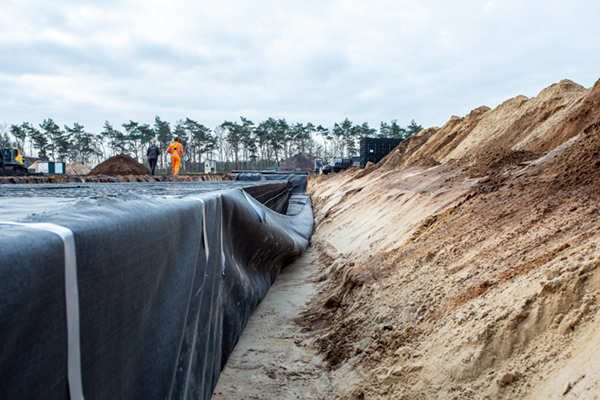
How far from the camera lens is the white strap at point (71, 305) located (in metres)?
0.88

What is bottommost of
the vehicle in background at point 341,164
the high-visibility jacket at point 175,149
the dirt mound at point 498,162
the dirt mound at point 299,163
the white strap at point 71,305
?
the white strap at point 71,305

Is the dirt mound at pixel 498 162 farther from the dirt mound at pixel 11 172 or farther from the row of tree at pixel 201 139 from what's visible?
the row of tree at pixel 201 139

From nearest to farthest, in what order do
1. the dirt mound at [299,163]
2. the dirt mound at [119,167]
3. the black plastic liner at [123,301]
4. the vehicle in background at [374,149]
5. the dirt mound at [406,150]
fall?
the black plastic liner at [123,301], the dirt mound at [406,150], the dirt mound at [119,167], the vehicle in background at [374,149], the dirt mound at [299,163]

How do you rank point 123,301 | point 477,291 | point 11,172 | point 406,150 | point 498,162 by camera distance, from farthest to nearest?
1. point 11,172
2. point 406,150
3. point 498,162
4. point 477,291
5. point 123,301

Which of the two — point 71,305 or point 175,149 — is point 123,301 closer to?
point 71,305

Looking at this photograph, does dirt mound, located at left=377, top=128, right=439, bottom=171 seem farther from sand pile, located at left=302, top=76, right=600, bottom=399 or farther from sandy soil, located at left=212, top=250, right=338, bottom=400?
sandy soil, located at left=212, top=250, right=338, bottom=400

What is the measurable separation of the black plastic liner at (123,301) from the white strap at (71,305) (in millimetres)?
15

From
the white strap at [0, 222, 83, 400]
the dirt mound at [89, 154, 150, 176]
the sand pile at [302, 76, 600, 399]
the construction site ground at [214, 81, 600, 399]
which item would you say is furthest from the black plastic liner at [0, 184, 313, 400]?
the dirt mound at [89, 154, 150, 176]

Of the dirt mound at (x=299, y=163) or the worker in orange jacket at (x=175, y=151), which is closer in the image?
the worker in orange jacket at (x=175, y=151)

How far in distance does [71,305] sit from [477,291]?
6.90ft

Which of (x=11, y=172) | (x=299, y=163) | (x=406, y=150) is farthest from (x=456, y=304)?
(x=299, y=163)

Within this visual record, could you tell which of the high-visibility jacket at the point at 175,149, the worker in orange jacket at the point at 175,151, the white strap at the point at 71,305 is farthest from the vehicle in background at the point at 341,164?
the white strap at the point at 71,305

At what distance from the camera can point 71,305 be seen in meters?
0.89

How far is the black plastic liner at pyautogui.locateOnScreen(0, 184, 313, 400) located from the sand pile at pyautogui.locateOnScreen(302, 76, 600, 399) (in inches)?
37.4
